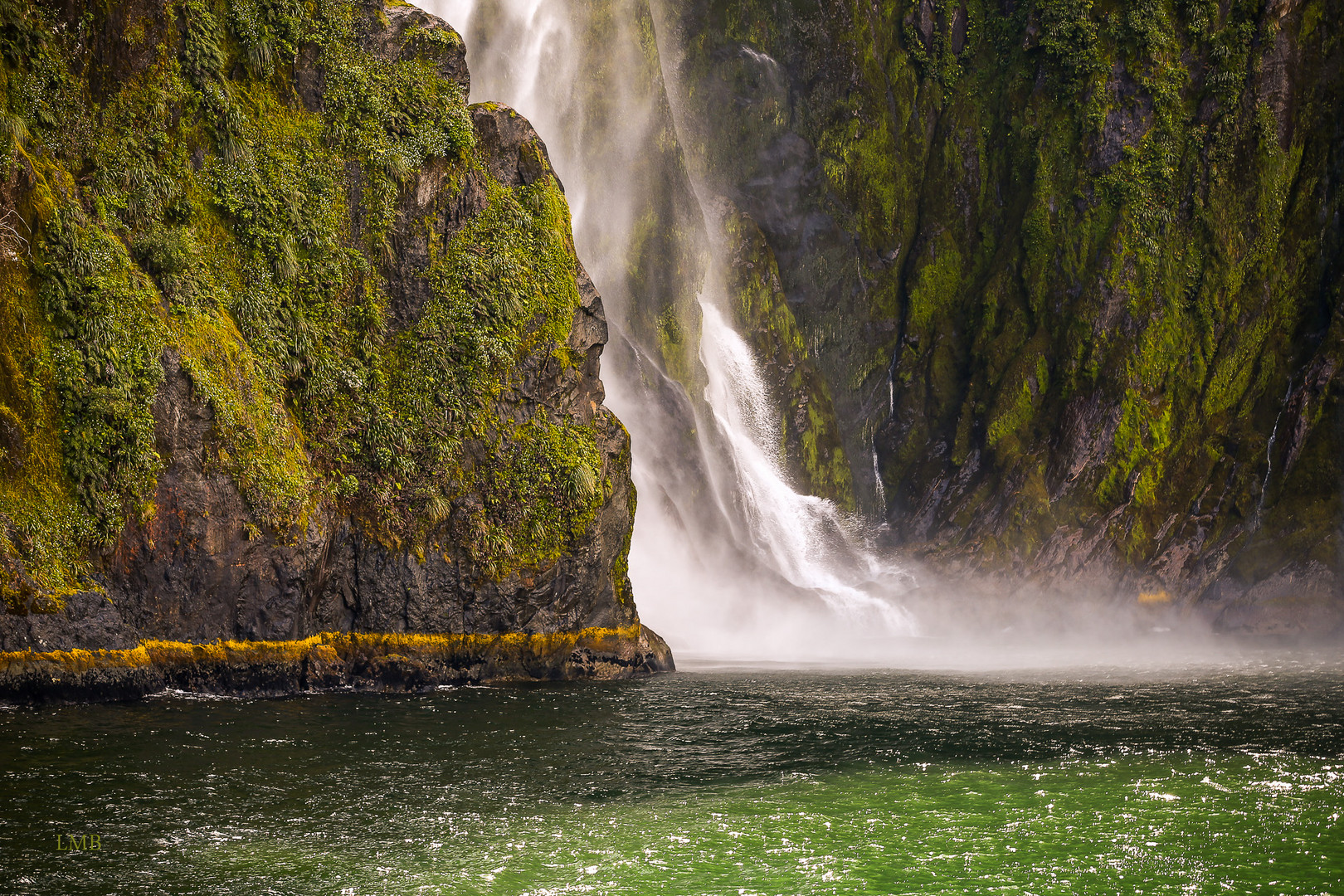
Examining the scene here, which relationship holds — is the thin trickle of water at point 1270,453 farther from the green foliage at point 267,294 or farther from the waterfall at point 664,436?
the green foliage at point 267,294

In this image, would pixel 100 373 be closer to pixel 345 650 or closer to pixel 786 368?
pixel 345 650

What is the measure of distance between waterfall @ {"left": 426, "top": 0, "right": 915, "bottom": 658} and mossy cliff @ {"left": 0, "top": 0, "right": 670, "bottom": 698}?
10497mm

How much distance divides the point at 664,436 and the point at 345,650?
18.9 meters

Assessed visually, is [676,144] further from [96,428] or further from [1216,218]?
[96,428]

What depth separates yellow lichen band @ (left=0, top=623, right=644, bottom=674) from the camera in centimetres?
1825

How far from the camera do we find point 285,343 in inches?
924

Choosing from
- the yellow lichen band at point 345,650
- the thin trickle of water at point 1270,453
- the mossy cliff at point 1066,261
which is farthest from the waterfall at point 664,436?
the thin trickle of water at point 1270,453

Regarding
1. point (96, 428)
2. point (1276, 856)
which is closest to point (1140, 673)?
point (1276, 856)

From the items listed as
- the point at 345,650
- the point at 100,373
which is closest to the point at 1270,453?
the point at 345,650

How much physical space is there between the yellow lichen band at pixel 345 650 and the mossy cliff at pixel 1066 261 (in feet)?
86.0

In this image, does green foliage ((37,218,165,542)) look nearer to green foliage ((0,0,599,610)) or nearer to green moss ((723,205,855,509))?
green foliage ((0,0,599,610))

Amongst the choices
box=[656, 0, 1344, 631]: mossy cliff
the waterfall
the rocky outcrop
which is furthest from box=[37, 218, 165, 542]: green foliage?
box=[656, 0, 1344, 631]: mossy cliff

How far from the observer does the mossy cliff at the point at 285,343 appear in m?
19.4

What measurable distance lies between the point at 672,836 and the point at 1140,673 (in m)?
21.8
